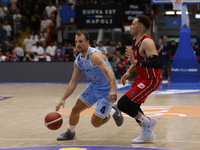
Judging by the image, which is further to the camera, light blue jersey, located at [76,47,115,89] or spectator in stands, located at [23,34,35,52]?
spectator in stands, located at [23,34,35,52]

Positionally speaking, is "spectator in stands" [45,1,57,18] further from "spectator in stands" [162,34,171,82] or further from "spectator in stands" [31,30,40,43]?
"spectator in stands" [162,34,171,82]

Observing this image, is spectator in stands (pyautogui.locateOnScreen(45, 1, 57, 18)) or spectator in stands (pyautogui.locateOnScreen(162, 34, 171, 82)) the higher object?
spectator in stands (pyautogui.locateOnScreen(45, 1, 57, 18))

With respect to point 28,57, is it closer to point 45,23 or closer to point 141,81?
point 45,23

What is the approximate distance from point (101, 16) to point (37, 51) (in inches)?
162

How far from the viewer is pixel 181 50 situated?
1975 centimetres

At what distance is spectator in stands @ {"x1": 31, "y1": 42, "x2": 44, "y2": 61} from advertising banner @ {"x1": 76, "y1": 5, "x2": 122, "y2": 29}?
309 centimetres

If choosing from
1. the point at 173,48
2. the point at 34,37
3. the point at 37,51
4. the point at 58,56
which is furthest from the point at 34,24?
the point at 173,48

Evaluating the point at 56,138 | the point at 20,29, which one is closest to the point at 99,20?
the point at 20,29

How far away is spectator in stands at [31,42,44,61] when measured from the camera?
2264 centimetres

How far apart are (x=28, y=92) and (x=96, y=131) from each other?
8827 millimetres

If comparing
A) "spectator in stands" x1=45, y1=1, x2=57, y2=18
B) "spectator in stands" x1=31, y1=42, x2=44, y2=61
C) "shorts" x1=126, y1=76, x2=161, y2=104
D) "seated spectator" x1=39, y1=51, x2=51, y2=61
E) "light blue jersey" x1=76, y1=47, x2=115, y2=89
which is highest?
"spectator in stands" x1=45, y1=1, x2=57, y2=18

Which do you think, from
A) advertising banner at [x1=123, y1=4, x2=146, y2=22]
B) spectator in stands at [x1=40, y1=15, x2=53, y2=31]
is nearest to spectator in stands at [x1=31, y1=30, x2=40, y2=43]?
spectator in stands at [x1=40, y1=15, x2=53, y2=31]

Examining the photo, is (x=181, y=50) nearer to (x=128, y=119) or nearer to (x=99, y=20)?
(x=99, y=20)

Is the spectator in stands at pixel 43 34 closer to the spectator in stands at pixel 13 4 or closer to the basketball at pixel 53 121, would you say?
the spectator in stands at pixel 13 4
